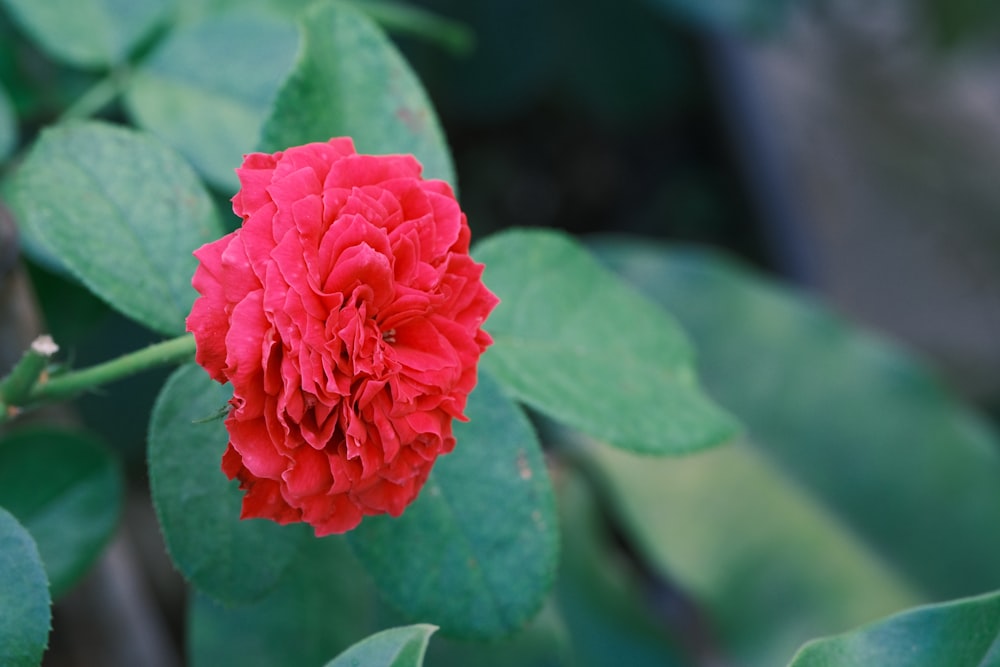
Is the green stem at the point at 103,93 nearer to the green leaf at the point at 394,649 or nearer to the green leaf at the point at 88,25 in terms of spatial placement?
the green leaf at the point at 88,25

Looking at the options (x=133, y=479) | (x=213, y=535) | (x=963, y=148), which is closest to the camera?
(x=213, y=535)

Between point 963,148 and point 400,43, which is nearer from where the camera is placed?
point 400,43

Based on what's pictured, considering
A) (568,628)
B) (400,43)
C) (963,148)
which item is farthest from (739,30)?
(568,628)

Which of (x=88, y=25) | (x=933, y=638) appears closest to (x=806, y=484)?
(x=933, y=638)

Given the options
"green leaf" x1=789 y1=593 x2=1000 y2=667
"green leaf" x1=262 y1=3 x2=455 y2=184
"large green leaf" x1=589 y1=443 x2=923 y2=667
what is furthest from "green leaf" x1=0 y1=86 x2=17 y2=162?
"large green leaf" x1=589 y1=443 x2=923 y2=667

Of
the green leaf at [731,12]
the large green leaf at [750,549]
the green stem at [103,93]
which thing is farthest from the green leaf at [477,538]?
the green leaf at [731,12]

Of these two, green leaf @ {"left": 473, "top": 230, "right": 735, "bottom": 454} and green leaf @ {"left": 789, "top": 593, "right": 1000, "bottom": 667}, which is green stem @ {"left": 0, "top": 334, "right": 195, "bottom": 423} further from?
green leaf @ {"left": 789, "top": 593, "right": 1000, "bottom": 667}

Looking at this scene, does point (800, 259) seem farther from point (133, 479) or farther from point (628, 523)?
point (133, 479)
